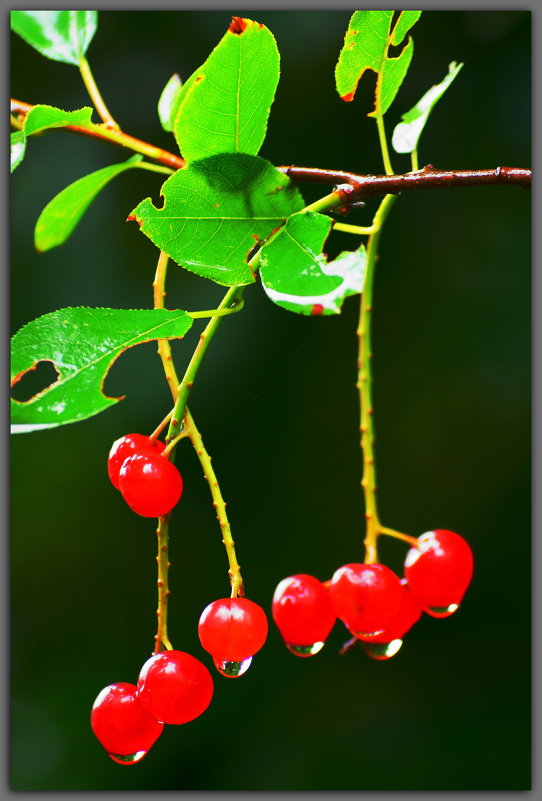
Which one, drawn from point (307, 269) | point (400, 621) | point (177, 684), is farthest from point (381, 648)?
point (307, 269)

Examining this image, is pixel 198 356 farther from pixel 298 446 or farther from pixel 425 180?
pixel 298 446

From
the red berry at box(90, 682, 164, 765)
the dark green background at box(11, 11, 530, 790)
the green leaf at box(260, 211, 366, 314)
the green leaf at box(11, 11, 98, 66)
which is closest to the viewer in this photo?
the green leaf at box(260, 211, 366, 314)

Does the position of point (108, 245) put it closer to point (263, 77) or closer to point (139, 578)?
point (139, 578)

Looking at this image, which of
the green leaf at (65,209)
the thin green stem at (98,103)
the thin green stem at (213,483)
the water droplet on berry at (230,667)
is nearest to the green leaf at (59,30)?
the thin green stem at (98,103)

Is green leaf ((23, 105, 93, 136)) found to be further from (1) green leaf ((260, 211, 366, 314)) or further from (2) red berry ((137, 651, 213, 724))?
(2) red berry ((137, 651, 213, 724))

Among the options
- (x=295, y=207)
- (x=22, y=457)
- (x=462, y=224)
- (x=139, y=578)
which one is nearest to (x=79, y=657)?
(x=139, y=578)

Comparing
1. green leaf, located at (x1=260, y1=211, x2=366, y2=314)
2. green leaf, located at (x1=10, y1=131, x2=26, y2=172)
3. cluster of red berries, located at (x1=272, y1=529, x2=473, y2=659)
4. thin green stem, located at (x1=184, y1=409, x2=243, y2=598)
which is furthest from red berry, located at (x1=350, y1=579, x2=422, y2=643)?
green leaf, located at (x1=10, y1=131, x2=26, y2=172)
